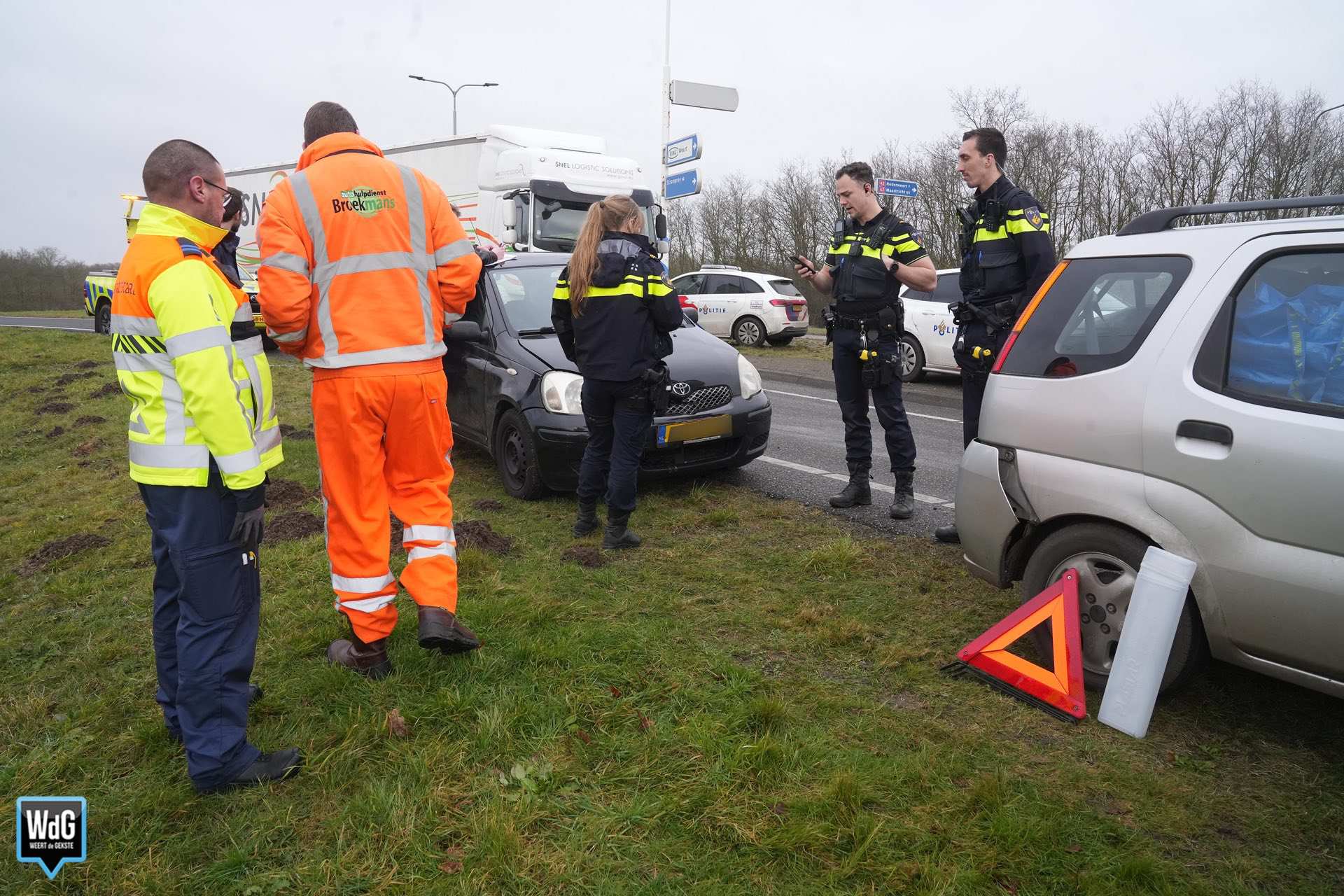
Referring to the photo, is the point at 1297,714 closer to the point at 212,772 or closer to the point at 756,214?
the point at 212,772

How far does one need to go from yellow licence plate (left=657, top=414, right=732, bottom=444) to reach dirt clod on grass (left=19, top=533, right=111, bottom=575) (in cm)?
342

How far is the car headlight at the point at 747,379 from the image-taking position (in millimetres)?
5879

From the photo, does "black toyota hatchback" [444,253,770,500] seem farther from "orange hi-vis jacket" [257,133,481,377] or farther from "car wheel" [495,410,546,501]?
"orange hi-vis jacket" [257,133,481,377]

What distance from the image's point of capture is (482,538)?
4816mm

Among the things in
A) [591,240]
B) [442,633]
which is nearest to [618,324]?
[591,240]

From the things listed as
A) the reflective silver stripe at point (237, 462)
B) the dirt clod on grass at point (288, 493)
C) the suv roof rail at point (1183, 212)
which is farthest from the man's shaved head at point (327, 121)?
the dirt clod on grass at point (288, 493)

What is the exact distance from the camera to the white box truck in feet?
49.4

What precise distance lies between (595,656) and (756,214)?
35068 mm

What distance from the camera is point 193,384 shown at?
7.88 feet

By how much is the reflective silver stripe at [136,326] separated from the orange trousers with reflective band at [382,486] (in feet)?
2.08

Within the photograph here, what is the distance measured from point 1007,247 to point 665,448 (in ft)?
7.63

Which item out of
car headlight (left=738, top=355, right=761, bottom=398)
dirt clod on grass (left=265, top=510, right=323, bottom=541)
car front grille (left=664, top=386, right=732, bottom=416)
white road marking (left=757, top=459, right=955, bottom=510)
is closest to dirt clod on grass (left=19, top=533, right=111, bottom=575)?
dirt clod on grass (left=265, top=510, right=323, bottom=541)

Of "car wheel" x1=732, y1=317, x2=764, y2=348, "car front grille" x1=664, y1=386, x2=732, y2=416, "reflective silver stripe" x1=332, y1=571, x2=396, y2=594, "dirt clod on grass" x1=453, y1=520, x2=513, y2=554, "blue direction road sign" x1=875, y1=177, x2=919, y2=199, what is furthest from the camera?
"car wheel" x1=732, y1=317, x2=764, y2=348

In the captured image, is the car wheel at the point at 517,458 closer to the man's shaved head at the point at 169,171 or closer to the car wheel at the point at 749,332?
the man's shaved head at the point at 169,171
